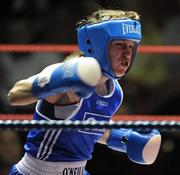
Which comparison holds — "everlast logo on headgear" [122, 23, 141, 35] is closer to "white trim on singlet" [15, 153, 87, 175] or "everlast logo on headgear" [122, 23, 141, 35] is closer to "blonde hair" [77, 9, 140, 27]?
"blonde hair" [77, 9, 140, 27]

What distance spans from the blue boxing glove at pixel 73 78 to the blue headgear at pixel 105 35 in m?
0.26

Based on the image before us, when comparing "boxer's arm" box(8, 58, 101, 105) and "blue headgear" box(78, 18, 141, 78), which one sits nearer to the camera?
"boxer's arm" box(8, 58, 101, 105)

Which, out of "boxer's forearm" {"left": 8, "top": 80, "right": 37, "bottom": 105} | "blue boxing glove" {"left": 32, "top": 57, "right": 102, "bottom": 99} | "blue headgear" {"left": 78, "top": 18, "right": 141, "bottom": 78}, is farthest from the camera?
"blue headgear" {"left": 78, "top": 18, "right": 141, "bottom": 78}

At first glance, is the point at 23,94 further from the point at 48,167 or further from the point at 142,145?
the point at 142,145

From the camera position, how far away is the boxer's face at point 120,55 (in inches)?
64.9

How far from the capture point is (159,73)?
10.5ft

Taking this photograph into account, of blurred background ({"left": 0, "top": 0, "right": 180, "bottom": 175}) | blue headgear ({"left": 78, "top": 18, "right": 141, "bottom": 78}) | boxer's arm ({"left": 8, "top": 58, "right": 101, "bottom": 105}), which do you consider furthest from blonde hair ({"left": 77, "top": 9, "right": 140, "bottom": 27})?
blurred background ({"left": 0, "top": 0, "right": 180, "bottom": 175})

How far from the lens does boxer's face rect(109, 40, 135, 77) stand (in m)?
1.65

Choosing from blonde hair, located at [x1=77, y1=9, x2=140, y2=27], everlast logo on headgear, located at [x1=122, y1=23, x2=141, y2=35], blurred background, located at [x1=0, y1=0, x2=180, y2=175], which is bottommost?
blurred background, located at [x1=0, y1=0, x2=180, y2=175]

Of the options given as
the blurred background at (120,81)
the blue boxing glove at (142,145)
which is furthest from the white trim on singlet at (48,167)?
the blurred background at (120,81)

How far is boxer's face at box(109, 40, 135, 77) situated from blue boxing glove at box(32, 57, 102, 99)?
0.27 m

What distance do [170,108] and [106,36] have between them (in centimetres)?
160

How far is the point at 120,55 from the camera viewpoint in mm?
1648

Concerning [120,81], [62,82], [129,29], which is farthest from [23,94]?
[120,81]
